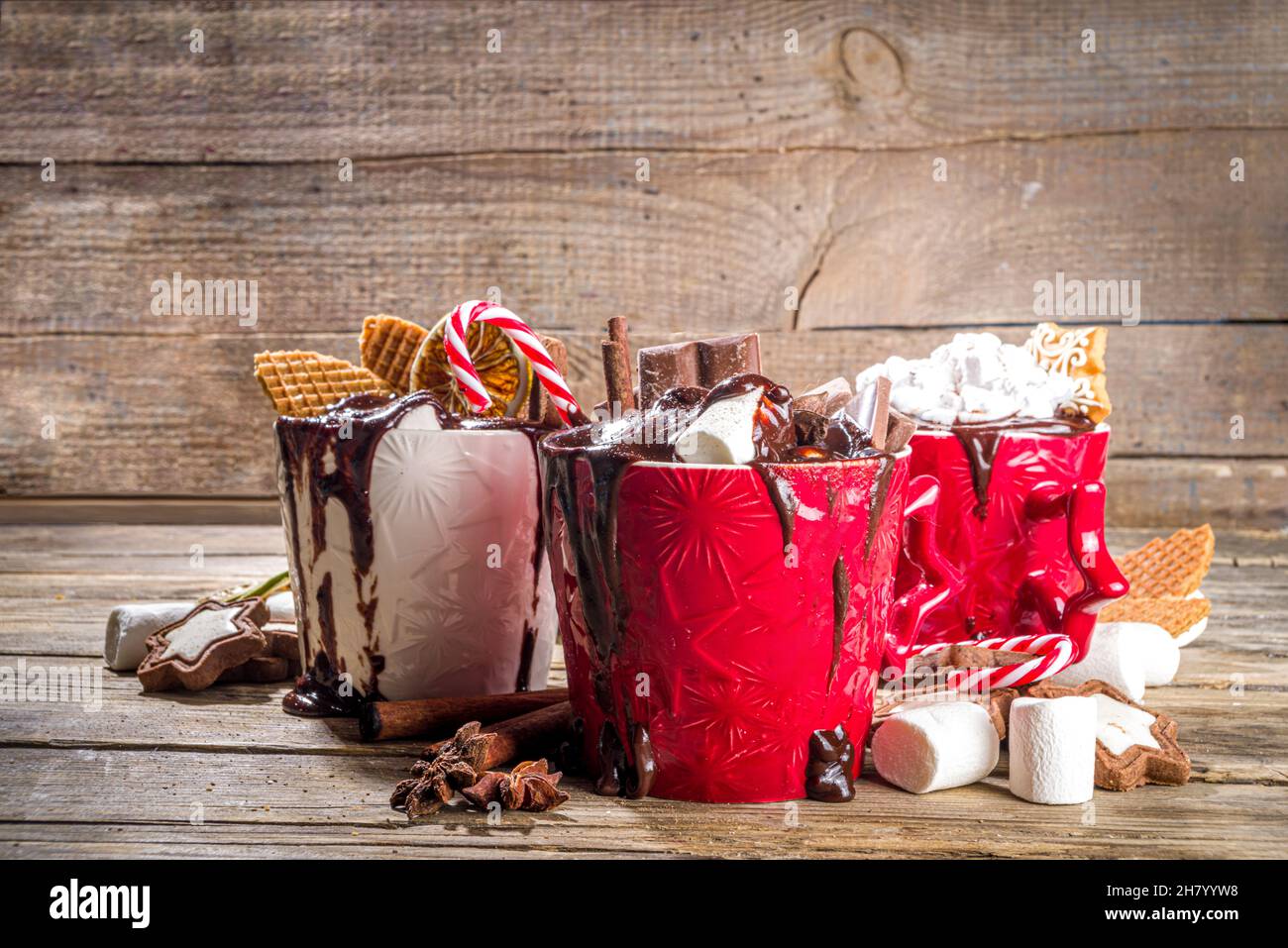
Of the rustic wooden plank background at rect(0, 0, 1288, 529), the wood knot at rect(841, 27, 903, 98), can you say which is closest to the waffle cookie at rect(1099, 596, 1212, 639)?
the rustic wooden plank background at rect(0, 0, 1288, 529)

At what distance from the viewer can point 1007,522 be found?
122cm

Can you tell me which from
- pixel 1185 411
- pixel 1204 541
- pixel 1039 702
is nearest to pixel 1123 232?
pixel 1185 411

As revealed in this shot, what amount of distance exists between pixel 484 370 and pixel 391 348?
0.13m

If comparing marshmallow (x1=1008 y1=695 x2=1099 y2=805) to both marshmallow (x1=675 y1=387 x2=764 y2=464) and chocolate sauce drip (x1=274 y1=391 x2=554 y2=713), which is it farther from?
chocolate sauce drip (x1=274 y1=391 x2=554 y2=713)

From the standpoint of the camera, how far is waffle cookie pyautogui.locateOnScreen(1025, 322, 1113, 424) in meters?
1.28

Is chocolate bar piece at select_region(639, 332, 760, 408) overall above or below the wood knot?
below

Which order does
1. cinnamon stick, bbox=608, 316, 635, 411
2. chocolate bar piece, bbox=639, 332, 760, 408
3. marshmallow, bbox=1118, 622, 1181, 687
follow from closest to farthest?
chocolate bar piece, bbox=639, 332, 760, 408 < cinnamon stick, bbox=608, 316, 635, 411 < marshmallow, bbox=1118, 622, 1181, 687

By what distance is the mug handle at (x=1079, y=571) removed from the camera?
109 cm

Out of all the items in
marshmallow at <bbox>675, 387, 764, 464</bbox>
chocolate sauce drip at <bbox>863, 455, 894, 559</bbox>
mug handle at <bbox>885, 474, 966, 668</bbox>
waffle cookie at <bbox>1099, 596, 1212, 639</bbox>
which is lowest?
waffle cookie at <bbox>1099, 596, 1212, 639</bbox>

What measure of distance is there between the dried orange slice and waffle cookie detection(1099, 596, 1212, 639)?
734 millimetres

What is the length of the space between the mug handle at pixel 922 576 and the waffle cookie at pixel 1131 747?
12cm

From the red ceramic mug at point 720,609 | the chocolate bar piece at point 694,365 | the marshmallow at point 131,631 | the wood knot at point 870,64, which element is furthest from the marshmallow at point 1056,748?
the wood knot at point 870,64

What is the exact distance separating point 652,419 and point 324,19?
6.46ft
